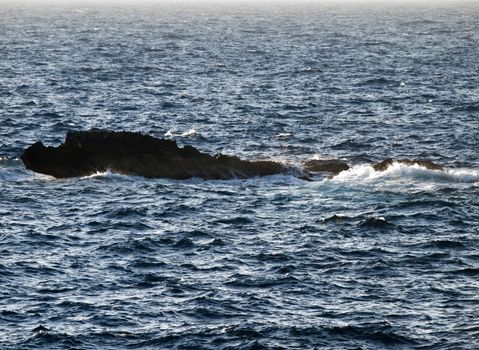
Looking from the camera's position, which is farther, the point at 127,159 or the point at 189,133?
the point at 189,133

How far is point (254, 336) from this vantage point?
42.5 meters

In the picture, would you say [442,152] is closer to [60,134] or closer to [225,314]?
[60,134]

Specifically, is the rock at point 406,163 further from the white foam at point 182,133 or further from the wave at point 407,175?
the white foam at point 182,133

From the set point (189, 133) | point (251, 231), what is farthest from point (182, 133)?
point (251, 231)

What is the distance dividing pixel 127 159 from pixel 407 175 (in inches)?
727

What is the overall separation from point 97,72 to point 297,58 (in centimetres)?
3570

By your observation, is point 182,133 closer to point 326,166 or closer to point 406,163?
point 326,166

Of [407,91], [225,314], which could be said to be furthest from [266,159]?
[407,91]

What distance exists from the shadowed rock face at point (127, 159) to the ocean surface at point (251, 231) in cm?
98

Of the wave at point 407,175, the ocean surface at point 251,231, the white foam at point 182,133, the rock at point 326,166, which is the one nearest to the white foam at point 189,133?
the white foam at point 182,133

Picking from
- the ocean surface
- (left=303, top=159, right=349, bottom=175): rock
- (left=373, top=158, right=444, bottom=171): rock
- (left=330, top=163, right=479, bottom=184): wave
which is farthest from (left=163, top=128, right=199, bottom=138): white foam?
(left=373, top=158, right=444, bottom=171): rock

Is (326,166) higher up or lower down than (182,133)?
higher up

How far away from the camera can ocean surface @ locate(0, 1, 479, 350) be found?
43625mm

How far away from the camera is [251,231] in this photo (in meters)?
57.5
